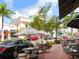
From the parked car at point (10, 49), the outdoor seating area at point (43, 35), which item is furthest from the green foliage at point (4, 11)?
the parked car at point (10, 49)

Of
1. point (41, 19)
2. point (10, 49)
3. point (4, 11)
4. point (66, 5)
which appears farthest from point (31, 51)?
point (4, 11)

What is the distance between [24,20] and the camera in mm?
68812

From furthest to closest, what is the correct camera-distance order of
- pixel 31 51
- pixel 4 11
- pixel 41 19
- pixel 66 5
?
pixel 4 11, pixel 41 19, pixel 31 51, pixel 66 5

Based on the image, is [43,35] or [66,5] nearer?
[66,5]

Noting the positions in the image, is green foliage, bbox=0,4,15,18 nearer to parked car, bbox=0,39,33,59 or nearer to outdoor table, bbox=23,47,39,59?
parked car, bbox=0,39,33,59

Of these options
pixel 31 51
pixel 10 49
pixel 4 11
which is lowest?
pixel 31 51

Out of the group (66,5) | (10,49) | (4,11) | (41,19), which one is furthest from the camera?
(4,11)

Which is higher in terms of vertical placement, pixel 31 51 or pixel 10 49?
pixel 10 49

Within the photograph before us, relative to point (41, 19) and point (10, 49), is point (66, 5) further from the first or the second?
point (41, 19)

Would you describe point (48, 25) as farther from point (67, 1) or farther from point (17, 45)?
point (67, 1)

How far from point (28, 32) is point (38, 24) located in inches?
810

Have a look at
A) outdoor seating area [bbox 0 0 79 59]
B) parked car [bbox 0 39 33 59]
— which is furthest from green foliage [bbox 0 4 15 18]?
parked car [bbox 0 39 33 59]

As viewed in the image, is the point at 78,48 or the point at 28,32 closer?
the point at 78,48

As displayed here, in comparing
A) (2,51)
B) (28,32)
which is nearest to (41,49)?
(28,32)
